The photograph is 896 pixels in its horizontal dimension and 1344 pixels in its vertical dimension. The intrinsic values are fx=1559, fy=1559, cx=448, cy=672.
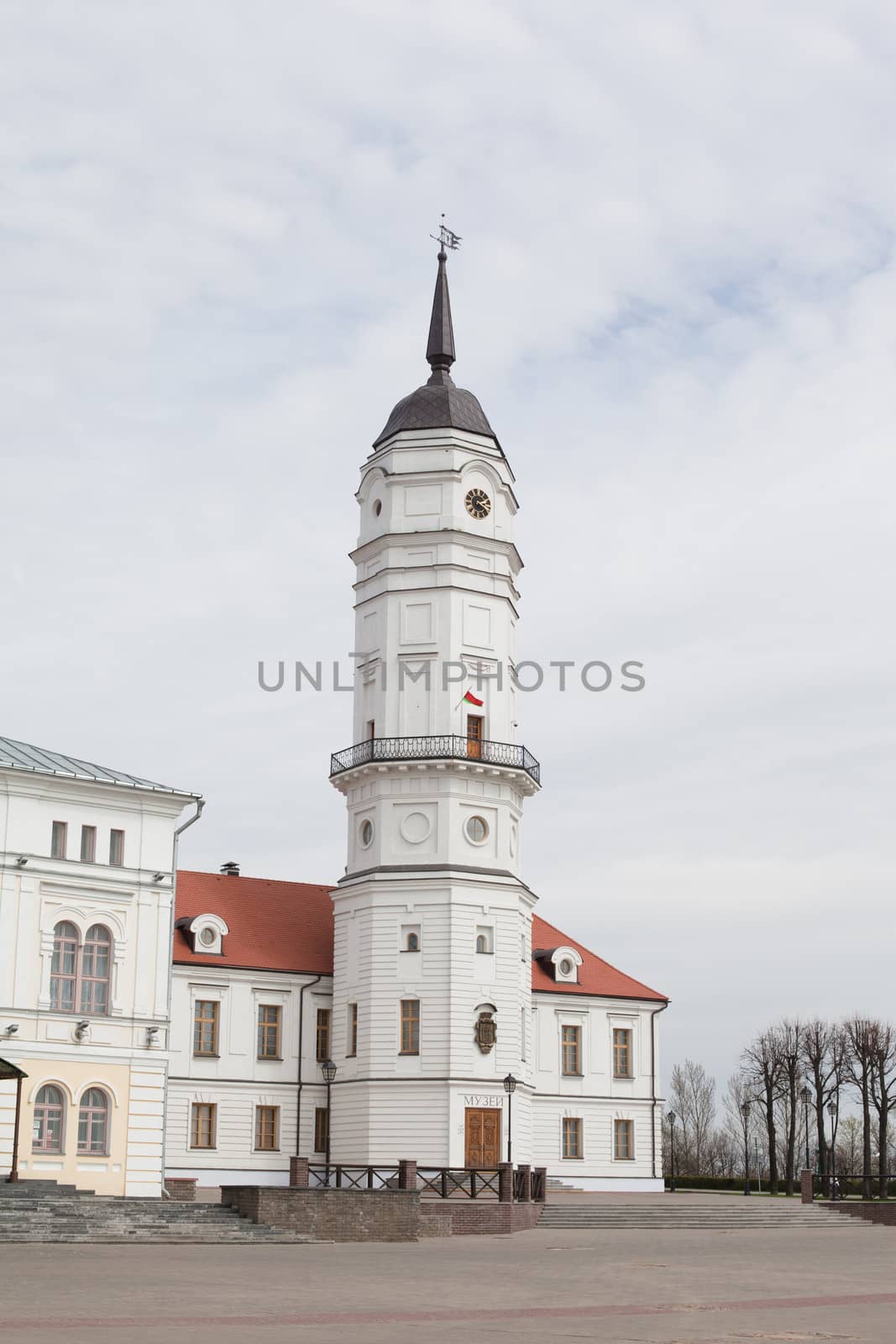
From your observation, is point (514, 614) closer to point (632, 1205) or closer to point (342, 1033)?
point (342, 1033)

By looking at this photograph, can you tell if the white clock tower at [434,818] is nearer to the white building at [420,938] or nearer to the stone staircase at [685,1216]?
the white building at [420,938]

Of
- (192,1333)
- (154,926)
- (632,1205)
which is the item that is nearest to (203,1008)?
(154,926)

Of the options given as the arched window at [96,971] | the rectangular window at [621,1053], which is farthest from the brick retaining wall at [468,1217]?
the rectangular window at [621,1053]

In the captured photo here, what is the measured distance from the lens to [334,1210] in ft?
107

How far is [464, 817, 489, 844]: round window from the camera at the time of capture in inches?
1916

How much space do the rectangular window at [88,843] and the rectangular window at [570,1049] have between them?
21.9 metres

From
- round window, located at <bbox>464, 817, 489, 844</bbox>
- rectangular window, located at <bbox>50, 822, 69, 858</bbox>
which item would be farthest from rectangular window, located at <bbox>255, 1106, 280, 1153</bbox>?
rectangular window, located at <bbox>50, 822, 69, 858</bbox>

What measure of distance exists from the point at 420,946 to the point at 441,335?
856 inches

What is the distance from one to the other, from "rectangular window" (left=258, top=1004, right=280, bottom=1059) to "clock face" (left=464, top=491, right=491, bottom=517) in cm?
1758

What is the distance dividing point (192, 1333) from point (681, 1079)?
12018cm

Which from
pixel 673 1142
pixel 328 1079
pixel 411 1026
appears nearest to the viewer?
pixel 411 1026

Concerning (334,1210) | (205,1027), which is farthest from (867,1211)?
(205,1027)

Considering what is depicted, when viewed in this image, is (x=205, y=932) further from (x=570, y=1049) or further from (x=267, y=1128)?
(x=570, y=1049)

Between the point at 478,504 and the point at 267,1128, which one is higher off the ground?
the point at 478,504
